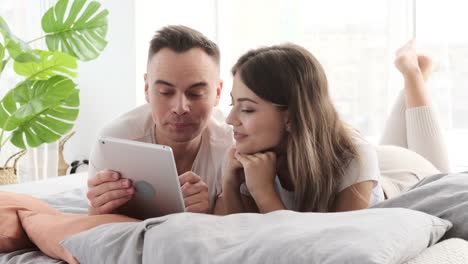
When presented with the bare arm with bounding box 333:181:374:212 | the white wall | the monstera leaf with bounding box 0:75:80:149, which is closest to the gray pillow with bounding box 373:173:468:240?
the bare arm with bounding box 333:181:374:212

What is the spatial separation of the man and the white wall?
2.47 meters

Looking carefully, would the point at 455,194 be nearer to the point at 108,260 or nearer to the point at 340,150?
the point at 340,150

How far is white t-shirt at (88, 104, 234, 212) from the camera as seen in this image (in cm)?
229

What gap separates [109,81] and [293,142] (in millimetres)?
3080

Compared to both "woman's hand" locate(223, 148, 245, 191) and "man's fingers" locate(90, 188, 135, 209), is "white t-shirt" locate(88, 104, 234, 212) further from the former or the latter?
"man's fingers" locate(90, 188, 135, 209)

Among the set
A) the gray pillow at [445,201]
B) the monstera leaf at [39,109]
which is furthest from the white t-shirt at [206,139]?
the monstera leaf at [39,109]

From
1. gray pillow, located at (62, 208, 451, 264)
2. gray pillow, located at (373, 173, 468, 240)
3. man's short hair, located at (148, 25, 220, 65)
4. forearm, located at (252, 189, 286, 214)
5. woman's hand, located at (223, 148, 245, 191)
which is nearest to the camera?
gray pillow, located at (62, 208, 451, 264)

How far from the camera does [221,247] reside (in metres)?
1.35

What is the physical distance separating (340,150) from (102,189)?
0.62 metres

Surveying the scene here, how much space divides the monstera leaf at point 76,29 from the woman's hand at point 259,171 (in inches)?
84.3

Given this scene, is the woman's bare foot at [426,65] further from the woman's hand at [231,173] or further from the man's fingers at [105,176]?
the man's fingers at [105,176]

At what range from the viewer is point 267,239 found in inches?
51.0

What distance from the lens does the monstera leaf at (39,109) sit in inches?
152

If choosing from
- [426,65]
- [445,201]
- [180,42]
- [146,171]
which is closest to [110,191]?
[146,171]
